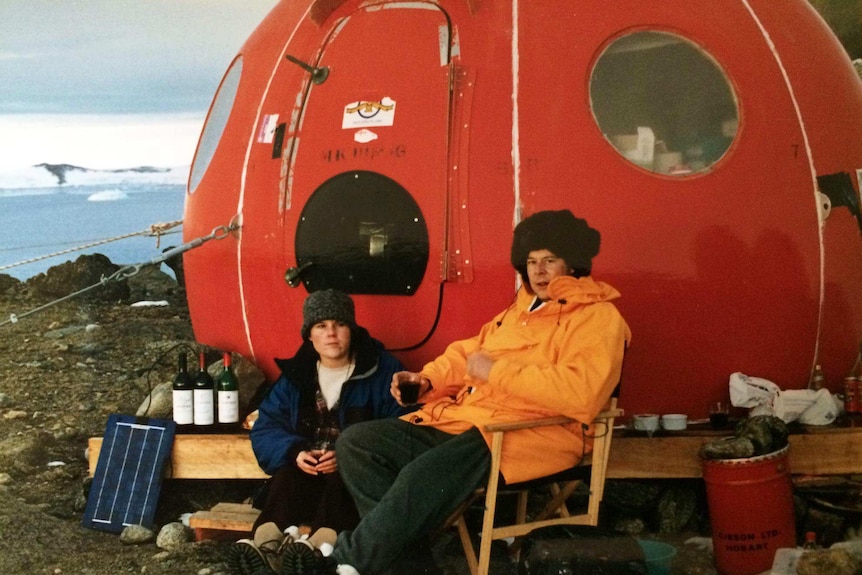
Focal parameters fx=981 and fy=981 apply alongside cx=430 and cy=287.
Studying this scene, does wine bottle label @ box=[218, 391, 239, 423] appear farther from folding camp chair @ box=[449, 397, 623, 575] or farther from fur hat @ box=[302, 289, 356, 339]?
folding camp chair @ box=[449, 397, 623, 575]

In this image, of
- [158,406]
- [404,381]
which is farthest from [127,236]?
[404,381]

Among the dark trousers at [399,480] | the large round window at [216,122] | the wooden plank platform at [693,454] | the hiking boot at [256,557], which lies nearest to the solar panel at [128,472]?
the wooden plank platform at [693,454]

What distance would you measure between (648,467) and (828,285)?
1.06 meters

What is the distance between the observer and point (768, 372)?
3.99 metres

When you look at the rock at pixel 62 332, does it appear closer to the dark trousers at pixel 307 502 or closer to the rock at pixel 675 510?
the dark trousers at pixel 307 502

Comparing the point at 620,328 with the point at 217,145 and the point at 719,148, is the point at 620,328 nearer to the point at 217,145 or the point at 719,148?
the point at 719,148

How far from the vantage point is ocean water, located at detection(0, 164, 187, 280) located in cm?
462

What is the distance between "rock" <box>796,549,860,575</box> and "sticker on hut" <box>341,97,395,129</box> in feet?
7.35

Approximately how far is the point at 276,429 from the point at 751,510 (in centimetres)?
179

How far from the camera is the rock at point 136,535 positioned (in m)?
4.03

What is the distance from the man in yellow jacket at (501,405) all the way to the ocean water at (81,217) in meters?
1.66

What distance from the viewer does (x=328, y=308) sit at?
363 cm

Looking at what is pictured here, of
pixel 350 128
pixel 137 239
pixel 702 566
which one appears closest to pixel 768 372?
pixel 702 566

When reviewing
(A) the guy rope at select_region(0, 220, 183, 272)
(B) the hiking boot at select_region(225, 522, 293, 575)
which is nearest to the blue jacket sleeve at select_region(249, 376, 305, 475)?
(B) the hiking boot at select_region(225, 522, 293, 575)
